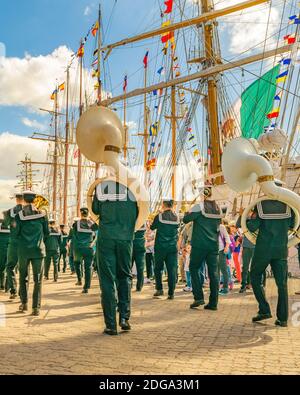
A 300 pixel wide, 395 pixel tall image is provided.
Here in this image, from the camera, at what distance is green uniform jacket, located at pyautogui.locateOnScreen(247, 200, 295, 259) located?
20.8 feet

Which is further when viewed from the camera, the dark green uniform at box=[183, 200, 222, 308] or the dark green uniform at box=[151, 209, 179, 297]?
the dark green uniform at box=[151, 209, 179, 297]

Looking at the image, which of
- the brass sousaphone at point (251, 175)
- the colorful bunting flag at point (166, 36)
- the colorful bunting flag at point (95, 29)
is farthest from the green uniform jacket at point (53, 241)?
the colorful bunting flag at point (95, 29)

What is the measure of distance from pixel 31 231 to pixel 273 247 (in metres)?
3.79

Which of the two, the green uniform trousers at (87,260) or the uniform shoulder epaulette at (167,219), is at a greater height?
the uniform shoulder epaulette at (167,219)

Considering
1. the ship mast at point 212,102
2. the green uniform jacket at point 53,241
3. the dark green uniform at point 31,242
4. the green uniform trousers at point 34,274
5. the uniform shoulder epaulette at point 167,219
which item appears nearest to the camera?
the green uniform trousers at point 34,274

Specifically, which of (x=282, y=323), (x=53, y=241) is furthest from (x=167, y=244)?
(x=53, y=241)

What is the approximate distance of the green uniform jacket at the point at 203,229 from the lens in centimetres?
780

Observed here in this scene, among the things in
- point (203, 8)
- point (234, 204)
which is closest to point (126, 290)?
point (234, 204)

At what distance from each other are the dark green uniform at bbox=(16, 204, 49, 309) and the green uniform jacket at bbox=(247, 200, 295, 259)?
340cm

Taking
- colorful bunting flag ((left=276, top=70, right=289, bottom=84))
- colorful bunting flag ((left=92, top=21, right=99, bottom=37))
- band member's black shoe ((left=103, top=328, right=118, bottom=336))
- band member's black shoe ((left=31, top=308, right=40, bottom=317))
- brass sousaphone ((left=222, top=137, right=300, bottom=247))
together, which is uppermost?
colorful bunting flag ((left=92, top=21, right=99, bottom=37))

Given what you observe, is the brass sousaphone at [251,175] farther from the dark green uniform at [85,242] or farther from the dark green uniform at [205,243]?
the dark green uniform at [85,242]

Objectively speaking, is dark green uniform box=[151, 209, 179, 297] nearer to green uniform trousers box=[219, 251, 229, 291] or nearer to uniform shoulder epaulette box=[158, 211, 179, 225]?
uniform shoulder epaulette box=[158, 211, 179, 225]

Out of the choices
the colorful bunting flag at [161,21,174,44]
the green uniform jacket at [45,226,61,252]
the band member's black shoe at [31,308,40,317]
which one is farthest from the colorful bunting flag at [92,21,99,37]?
the band member's black shoe at [31,308,40,317]

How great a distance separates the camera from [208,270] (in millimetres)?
7809
